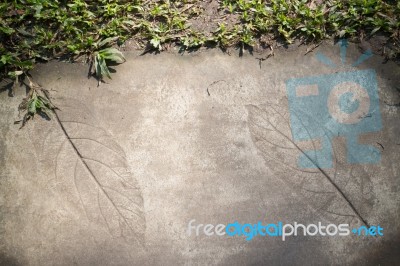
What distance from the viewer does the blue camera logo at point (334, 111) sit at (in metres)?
2.89

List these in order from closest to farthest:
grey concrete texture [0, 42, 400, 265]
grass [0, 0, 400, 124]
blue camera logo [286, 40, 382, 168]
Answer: grey concrete texture [0, 42, 400, 265] < blue camera logo [286, 40, 382, 168] < grass [0, 0, 400, 124]

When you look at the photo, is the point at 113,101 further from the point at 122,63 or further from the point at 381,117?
the point at 381,117

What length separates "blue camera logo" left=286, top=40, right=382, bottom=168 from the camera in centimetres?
289

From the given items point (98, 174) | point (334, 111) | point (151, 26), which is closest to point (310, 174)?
point (334, 111)

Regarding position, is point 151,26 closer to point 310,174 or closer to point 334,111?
point 334,111

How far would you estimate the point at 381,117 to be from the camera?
2.92 meters

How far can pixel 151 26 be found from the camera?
10.5 feet

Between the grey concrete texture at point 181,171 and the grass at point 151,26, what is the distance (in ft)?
0.40

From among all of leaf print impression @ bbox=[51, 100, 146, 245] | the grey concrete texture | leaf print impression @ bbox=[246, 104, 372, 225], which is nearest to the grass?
the grey concrete texture

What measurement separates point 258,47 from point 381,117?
1131 millimetres

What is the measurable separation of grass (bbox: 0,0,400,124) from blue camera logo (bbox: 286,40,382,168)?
12.0 inches

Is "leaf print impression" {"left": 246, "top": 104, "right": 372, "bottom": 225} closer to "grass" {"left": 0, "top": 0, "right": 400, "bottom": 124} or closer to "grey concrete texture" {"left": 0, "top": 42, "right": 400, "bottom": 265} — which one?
"grey concrete texture" {"left": 0, "top": 42, "right": 400, "bottom": 265}

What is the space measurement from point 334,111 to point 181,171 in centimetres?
131

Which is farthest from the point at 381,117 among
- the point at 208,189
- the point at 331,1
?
the point at 208,189
